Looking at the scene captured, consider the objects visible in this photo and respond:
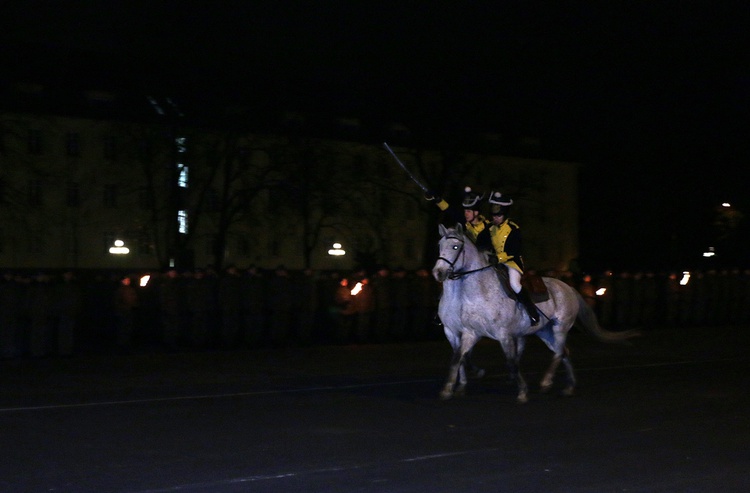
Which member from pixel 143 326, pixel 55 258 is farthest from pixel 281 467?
pixel 55 258

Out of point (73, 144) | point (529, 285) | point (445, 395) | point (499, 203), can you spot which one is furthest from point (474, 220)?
point (73, 144)

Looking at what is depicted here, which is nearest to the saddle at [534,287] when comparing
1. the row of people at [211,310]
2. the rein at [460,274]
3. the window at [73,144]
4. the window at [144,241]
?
the rein at [460,274]

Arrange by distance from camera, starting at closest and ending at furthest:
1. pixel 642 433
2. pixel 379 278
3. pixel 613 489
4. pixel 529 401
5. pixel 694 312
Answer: pixel 613 489 → pixel 642 433 → pixel 529 401 → pixel 379 278 → pixel 694 312

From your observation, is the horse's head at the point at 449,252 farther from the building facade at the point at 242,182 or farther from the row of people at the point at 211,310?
the building facade at the point at 242,182

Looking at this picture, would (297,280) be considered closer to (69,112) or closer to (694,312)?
(694,312)

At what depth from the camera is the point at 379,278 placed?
2408 centimetres

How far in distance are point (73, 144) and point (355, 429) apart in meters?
47.5

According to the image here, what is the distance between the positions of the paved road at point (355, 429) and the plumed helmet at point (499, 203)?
244 cm

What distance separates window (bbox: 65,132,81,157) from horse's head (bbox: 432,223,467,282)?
147ft

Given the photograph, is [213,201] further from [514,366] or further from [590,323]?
[514,366]

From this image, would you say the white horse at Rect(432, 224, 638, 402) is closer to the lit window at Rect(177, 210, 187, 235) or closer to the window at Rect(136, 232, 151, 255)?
the lit window at Rect(177, 210, 187, 235)

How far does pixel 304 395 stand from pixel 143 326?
832cm

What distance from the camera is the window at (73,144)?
54991mm

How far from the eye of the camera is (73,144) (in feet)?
182
